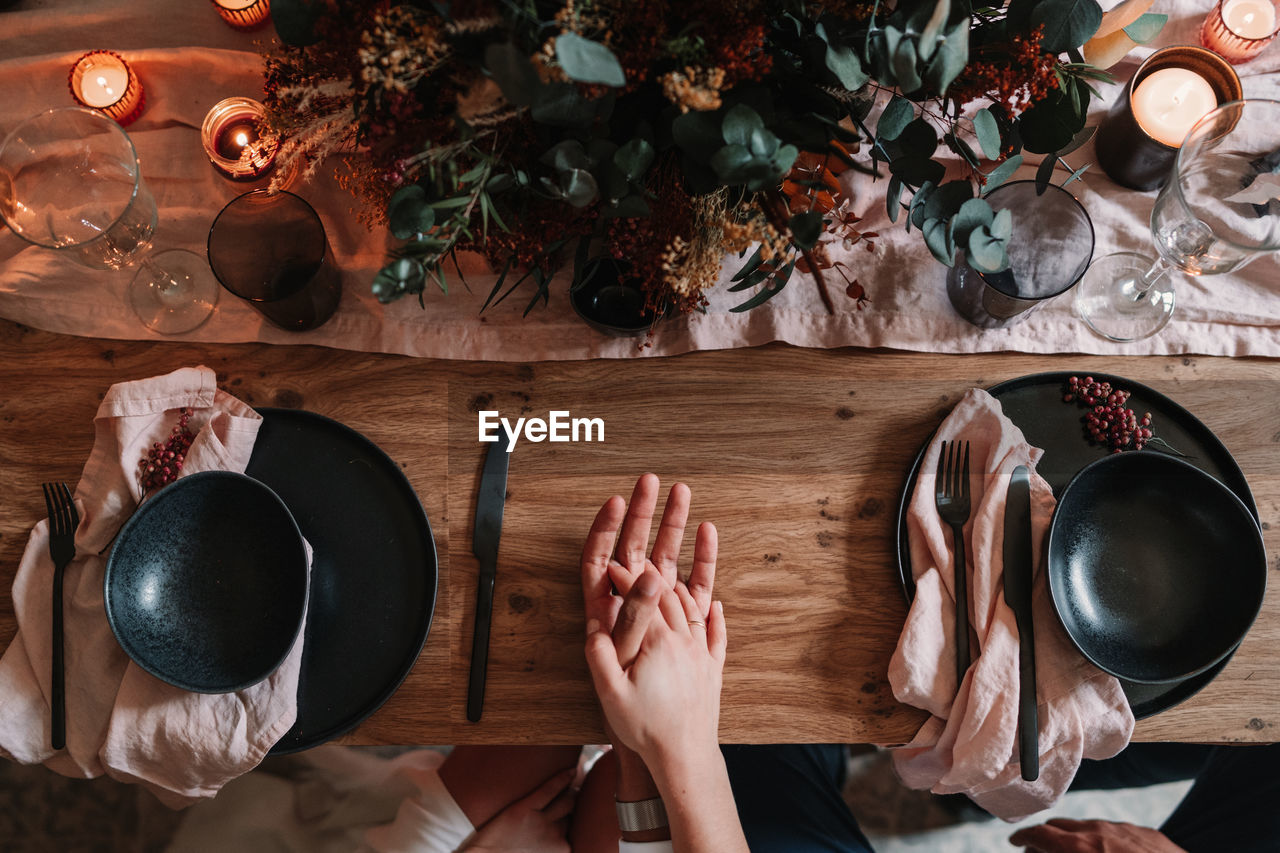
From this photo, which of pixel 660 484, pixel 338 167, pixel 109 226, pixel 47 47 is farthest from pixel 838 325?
pixel 47 47

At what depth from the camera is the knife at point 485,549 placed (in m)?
0.84

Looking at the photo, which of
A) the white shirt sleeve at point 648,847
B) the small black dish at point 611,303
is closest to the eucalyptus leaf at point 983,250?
the small black dish at point 611,303

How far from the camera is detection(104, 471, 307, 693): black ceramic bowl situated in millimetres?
781

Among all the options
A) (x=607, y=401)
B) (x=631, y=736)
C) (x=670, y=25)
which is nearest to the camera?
(x=670, y=25)

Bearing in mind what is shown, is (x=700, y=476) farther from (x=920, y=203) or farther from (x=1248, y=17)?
(x=1248, y=17)

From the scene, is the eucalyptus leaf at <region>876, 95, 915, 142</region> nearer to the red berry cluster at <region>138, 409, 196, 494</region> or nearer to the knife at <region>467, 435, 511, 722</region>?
the knife at <region>467, 435, 511, 722</region>

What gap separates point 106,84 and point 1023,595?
1182 millimetres

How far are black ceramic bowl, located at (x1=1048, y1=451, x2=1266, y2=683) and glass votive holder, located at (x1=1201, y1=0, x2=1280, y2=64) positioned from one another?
53 centimetres

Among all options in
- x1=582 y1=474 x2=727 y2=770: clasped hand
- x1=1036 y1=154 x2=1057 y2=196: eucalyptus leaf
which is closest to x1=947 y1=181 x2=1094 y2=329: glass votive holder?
x1=1036 y1=154 x2=1057 y2=196: eucalyptus leaf

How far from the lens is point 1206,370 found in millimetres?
927

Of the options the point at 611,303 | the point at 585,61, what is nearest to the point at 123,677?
the point at 611,303

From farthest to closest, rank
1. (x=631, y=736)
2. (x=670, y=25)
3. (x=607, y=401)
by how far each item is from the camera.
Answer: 1. (x=607, y=401)
2. (x=631, y=736)
3. (x=670, y=25)

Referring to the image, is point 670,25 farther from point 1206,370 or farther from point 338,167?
point 1206,370

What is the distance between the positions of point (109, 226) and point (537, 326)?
45cm
